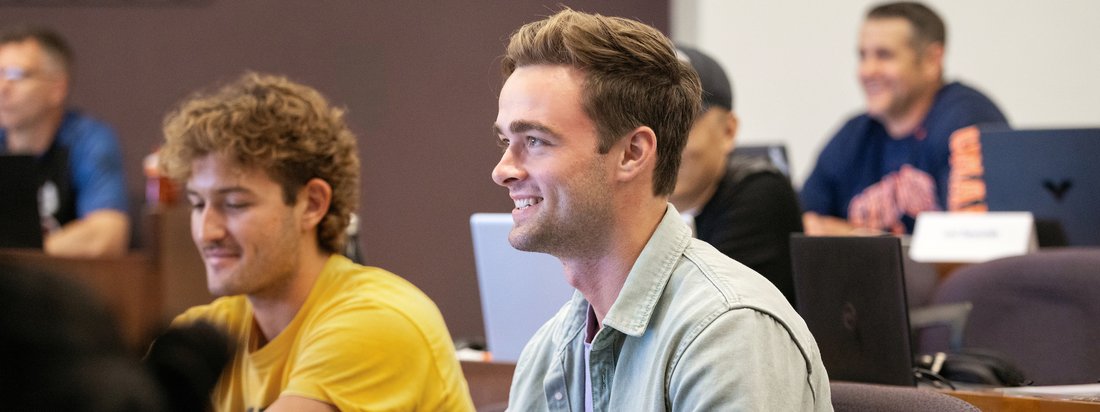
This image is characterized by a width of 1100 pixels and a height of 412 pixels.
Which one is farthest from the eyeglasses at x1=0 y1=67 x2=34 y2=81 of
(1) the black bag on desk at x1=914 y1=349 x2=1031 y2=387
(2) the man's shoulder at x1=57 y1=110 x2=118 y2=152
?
(1) the black bag on desk at x1=914 y1=349 x2=1031 y2=387

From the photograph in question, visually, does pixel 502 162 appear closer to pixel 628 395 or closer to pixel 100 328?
pixel 628 395

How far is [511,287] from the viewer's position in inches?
93.3

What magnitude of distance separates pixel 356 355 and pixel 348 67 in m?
4.00

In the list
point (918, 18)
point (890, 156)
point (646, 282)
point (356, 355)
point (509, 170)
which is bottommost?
point (890, 156)

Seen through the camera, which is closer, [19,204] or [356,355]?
[356,355]

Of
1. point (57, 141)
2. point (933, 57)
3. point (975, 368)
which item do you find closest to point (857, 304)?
point (975, 368)

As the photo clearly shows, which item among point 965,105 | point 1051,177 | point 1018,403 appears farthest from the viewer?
point 965,105

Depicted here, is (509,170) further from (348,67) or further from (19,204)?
(348,67)

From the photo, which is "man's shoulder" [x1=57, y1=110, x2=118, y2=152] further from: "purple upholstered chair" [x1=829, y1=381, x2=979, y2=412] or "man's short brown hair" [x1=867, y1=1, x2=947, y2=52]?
"purple upholstered chair" [x1=829, y1=381, x2=979, y2=412]

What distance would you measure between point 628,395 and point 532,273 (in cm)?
87

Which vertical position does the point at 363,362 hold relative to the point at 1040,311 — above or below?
above

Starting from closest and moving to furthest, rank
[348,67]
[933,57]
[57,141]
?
[933,57]
[57,141]
[348,67]

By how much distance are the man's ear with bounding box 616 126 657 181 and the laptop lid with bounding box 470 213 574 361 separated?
70 cm

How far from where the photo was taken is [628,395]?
56.6 inches
